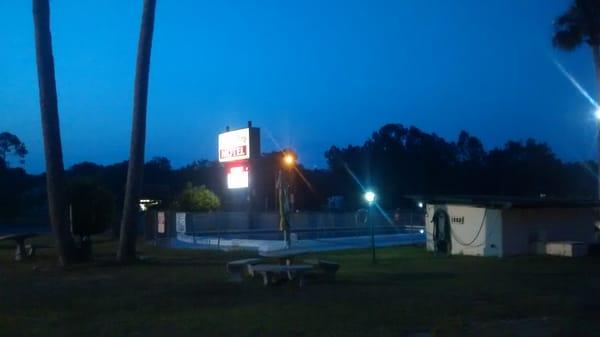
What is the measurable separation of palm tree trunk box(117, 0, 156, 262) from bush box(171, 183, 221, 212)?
825 inches

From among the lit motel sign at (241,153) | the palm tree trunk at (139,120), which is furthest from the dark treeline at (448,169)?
the palm tree trunk at (139,120)

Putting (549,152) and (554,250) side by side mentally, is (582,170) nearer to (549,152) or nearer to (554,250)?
(549,152)

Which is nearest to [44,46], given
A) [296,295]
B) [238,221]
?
[296,295]

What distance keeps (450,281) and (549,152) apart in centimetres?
6061

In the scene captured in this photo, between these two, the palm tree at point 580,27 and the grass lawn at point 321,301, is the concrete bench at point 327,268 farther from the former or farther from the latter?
the palm tree at point 580,27

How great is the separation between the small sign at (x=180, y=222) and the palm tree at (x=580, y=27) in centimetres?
1999

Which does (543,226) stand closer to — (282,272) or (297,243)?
(297,243)

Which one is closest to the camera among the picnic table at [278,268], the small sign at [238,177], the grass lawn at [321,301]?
the grass lawn at [321,301]

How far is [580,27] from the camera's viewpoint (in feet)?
120

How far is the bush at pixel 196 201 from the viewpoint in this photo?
4575cm

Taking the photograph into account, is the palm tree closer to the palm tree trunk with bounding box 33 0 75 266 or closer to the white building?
the white building

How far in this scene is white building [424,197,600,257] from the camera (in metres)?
25.4

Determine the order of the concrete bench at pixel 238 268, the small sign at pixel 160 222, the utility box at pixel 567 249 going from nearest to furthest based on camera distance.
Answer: the concrete bench at pixel 238 268 → the utility box at pixel 567 249 → the small sign at pixel 160 222

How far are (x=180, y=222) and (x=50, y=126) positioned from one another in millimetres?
16957
